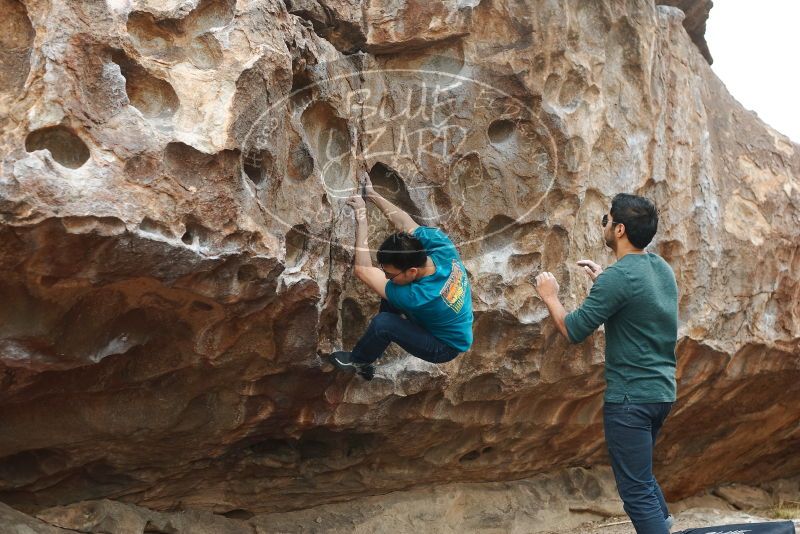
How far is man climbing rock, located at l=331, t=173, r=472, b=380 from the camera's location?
11.6 feet

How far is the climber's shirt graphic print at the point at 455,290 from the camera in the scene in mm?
3557

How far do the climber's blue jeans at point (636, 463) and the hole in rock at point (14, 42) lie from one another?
2.19 m

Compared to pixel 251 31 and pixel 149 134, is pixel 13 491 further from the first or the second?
pixel 251 31

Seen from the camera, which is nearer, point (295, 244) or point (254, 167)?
point (254, 167)

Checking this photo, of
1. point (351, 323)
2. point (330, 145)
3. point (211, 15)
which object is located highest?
point (211, 15)

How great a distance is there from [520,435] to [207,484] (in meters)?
1.69

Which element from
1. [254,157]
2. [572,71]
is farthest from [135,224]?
[572,71]

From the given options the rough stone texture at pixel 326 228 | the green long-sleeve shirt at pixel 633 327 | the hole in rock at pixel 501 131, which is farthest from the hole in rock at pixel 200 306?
the hole in rock at pixel 501 131

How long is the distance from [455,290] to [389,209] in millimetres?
519

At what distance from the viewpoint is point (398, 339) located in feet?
11.8

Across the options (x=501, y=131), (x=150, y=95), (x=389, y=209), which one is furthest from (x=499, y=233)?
(x=150, y=95)

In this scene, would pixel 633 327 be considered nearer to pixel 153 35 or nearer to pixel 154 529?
pixel 153 35

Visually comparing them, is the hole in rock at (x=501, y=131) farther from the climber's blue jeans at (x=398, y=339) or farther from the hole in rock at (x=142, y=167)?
the hole in rock at (x=142, y=167)

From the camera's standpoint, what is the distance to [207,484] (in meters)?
4.30
